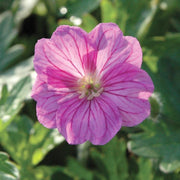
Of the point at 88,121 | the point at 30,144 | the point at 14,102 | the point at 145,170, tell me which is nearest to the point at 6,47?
the point at 14,102

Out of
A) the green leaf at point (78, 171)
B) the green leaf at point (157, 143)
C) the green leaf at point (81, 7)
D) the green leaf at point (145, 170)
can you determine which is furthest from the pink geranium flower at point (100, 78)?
the green leaf at point (81, 7)

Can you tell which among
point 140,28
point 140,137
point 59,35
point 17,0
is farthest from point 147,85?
point 17,0

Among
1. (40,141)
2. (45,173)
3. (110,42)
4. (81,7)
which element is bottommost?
(45,173)

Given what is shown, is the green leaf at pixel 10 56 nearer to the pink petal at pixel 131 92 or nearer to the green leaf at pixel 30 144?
the green leaf at pixel 30 144

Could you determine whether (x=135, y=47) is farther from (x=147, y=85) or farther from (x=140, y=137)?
(x=140, y=137)

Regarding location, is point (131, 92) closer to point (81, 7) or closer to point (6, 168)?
point (6, 168)

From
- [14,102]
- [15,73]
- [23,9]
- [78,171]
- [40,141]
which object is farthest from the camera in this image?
[23,9]
